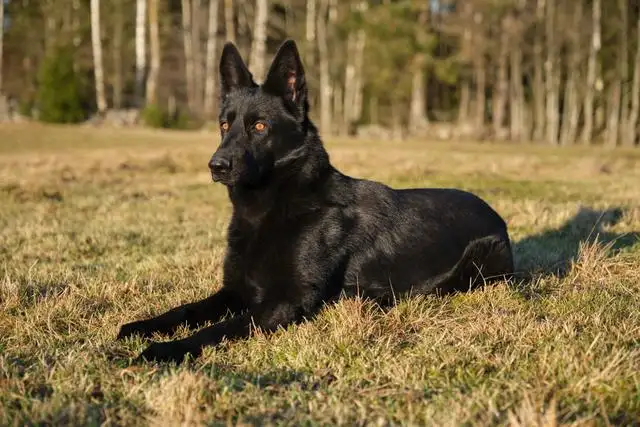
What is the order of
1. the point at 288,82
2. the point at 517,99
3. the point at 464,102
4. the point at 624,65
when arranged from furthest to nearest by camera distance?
the point at 464,102 → the point at 517,99 → the point at 624,65 → the point at 288,82

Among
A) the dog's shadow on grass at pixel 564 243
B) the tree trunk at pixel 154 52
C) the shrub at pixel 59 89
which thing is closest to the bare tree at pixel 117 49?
the tree trunk at pixel 154 52

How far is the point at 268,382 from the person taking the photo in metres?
2.86

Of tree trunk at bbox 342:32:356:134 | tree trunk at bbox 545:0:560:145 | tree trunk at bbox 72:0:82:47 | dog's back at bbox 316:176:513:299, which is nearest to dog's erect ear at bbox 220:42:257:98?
dog's back at bbox 316:176:513:299

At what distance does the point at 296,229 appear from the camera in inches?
151

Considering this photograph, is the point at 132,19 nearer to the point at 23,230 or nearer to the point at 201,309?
the point at 23,230

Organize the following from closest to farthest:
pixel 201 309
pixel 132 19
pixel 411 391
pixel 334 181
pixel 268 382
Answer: pixel 411 391 < pixel 268 382 < pixel 201 309 < pixel 334 181 < pixel 132 19

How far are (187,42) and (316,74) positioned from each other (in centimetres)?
804

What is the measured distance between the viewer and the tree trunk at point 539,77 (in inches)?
1398

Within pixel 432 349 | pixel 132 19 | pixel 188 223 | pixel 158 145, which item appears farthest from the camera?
pixel 132 19

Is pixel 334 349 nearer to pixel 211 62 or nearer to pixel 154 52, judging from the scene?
pixel 154 52

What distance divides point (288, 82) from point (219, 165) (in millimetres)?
787

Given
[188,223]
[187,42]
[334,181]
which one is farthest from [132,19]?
[334,181]

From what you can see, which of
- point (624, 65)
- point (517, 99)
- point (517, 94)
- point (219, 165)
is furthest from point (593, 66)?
point (219, 165)

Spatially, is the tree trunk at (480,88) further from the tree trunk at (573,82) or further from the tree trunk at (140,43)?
the tree trunk at (140,43)
